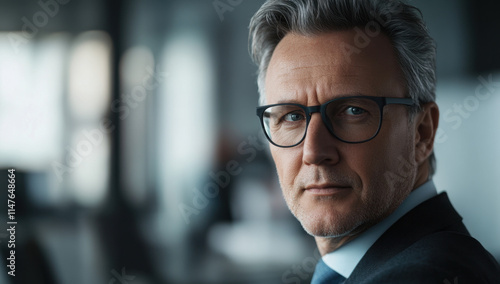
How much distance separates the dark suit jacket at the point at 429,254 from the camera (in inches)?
→ 26.5

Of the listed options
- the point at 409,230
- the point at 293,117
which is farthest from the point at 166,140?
the point at 409,230

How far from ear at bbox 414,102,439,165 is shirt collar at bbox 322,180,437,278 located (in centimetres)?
9

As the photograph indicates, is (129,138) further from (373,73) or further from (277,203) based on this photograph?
(373,73)

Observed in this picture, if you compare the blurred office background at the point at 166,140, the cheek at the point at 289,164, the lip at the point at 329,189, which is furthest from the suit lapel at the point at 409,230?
the blurred office background at the point at 166,140

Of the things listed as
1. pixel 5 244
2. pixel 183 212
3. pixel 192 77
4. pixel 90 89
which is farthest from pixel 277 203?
pixel 5 244

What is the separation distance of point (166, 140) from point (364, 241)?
3056 millimetres

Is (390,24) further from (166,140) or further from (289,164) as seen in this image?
(166,140)

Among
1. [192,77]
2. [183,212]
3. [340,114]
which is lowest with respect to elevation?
[183,212]

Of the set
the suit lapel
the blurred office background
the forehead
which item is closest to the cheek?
the forehead

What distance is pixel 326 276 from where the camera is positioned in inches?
39.2

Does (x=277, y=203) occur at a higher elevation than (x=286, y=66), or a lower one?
lower

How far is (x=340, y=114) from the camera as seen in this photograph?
966 mm

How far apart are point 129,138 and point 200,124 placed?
566 mm

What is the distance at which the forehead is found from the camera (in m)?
0.98
